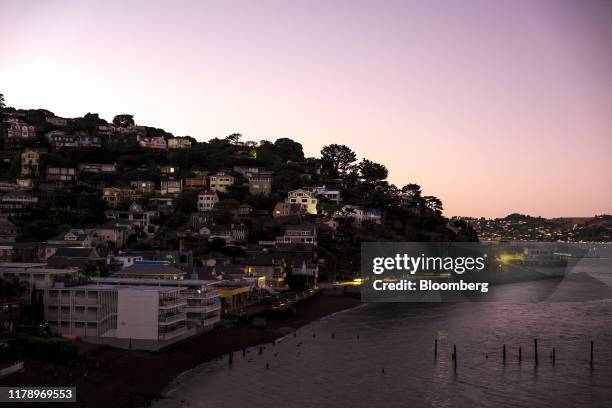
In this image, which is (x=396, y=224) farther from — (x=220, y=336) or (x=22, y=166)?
(x=220, y=336)

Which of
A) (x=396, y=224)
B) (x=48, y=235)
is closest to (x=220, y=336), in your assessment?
(x=48, y=235)

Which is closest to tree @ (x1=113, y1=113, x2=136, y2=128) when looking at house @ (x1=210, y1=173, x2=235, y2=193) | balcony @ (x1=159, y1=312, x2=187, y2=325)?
house @ (x1=210, y1=173, x2=235, y2=193)

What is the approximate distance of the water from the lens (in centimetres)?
3369

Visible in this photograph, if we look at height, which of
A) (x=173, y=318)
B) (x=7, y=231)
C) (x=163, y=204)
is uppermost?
(x=163, y=204)

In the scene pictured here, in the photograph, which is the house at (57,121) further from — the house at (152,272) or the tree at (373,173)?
the house at (152,272)

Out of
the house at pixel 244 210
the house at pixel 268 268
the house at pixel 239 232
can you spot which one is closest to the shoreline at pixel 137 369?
the house at pixel 268 268

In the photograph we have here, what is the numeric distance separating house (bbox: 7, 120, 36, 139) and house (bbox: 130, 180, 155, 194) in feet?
102

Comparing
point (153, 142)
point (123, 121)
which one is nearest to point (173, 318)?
point (153, 142)

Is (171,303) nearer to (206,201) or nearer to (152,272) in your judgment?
Answer: (152,272)

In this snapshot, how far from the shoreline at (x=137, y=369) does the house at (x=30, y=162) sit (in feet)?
200

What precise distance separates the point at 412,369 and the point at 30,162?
77.7 m

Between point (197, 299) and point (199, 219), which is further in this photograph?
point (199, 219)

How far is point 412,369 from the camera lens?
4050 cm

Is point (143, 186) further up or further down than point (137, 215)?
further up
